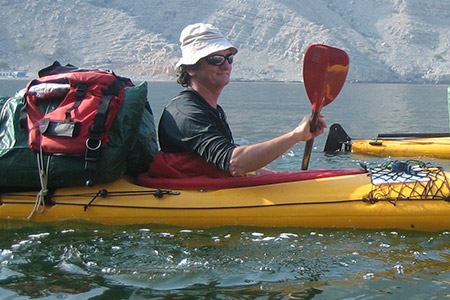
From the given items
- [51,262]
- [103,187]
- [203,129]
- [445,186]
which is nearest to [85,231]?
[103,187]

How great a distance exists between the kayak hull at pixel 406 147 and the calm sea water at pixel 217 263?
6.48 m

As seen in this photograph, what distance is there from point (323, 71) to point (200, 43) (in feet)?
3.93

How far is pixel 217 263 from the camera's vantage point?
5.13 metres

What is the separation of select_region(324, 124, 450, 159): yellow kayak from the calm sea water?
6512 mm

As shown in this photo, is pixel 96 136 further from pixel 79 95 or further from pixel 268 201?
pixel 268 201

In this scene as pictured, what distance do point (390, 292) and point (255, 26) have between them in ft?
367

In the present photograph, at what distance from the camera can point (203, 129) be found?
5.58 meters

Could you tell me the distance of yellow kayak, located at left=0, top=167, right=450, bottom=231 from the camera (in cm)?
574

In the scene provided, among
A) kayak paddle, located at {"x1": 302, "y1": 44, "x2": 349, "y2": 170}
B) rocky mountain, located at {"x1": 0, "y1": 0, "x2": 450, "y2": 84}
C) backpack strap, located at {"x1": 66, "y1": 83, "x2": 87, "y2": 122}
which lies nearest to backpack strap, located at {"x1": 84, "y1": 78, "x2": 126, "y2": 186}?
backpack strap, located at {"x1": 66, "y1": 83, "x2": 87, "y2": 122}

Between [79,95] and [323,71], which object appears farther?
[323,71]

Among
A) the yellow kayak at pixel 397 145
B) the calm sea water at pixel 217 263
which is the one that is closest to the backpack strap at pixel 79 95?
the calm sea water at pixel 217 263

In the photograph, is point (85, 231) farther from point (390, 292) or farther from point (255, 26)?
point (255, 26)

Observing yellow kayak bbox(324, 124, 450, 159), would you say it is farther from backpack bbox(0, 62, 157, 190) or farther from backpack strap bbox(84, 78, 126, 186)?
backpack strap bbox(84, 78, 126, 186)

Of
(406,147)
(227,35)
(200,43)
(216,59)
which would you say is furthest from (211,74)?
(227,35)
